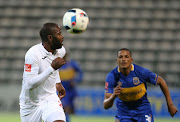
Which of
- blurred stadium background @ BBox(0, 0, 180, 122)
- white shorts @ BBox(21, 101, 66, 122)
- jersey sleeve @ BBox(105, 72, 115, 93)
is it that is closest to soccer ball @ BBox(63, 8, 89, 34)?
jersey sleeve @ BBox(105, 72, 115, 93)

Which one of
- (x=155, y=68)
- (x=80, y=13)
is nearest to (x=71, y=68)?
(x=80, y=13)

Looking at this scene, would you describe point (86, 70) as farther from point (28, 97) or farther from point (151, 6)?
point (28, 97)

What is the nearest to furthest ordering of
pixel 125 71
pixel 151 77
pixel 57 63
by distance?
pixel 57 63
pixel 151 77
pixel 125 71

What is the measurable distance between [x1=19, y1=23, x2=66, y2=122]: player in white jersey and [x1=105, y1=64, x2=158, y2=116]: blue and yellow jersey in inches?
41.0

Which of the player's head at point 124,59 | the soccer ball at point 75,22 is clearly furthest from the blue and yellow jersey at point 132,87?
the soccer ball at point 75,22

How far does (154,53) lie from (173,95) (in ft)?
9.96

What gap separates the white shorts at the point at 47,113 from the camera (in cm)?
432

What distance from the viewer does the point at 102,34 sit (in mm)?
14461

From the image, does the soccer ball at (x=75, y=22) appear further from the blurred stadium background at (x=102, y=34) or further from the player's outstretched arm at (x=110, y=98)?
the blurred stadium background at (x=102, y=34)

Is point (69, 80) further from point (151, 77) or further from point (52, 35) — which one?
point (52, 35)

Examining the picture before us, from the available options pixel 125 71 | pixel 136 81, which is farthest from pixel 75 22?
pixel 136 81

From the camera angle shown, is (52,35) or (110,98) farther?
(110,98)

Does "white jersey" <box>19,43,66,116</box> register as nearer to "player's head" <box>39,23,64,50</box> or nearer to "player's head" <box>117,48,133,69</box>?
"player's head" <box>39,23,64,50</box>

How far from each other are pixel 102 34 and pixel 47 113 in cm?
1029
